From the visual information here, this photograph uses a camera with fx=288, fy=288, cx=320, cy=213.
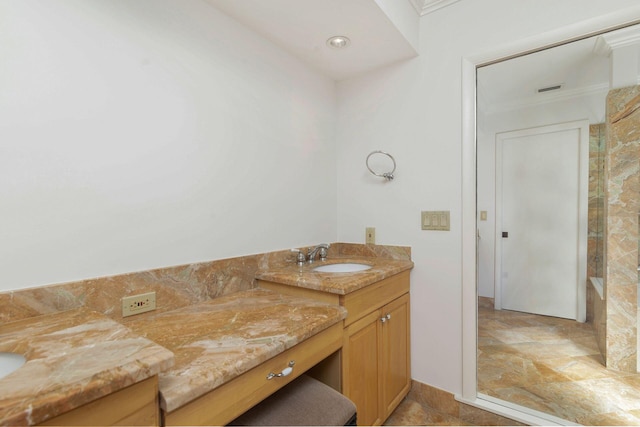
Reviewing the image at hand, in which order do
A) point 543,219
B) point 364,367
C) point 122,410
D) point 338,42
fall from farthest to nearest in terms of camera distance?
point 543,219 < point 338,42 < point 364,367 < point 122,410

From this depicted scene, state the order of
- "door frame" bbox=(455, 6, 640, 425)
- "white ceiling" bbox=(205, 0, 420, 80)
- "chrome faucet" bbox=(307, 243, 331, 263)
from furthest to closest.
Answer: "chrome faucet" bbox=(307, 243, 331, 263) < "door frame" bbox=(455, 6, 640, 425) < "white ceiling" bbox=(205, 0, 420, 80)

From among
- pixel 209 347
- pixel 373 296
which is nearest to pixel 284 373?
pixel 209 347

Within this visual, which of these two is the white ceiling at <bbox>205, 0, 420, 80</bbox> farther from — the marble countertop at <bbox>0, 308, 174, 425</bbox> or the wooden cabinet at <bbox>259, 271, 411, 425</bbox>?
the marble countertop at <bbox>0, 308, 174, 425</bbox>

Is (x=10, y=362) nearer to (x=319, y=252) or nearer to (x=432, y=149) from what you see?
(x=319, y=252)

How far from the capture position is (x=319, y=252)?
199 cm

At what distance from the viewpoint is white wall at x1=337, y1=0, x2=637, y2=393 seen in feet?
5.45

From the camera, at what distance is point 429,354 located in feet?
5.94

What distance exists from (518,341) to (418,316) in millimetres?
832

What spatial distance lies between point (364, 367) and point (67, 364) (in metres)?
1.17

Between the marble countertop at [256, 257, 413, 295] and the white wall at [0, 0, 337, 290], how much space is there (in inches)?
7.6

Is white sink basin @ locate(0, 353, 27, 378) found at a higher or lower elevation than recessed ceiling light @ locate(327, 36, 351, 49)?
lower

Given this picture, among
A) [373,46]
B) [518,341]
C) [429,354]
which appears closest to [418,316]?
[429,354]

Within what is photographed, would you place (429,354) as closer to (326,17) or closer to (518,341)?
(518,341)

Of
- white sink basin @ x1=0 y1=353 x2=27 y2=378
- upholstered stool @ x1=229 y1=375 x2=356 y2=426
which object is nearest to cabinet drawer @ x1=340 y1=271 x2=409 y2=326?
upholstered stool @ x1=229 y1=375 x2=356 y2=426
